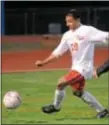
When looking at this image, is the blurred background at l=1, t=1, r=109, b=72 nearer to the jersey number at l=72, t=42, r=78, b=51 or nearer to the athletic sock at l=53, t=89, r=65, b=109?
the athletic sock at l=53, t=89, r=65, b=109

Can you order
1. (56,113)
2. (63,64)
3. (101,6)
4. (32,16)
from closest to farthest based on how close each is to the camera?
(56,113) → (63,64) → (32,16) → (101,6)

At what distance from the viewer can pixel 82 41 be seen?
32.6ft

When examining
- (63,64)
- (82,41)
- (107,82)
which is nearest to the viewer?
(82,41)

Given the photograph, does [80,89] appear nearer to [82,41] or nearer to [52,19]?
[82,41]

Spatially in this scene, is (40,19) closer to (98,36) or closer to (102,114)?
(102,114)

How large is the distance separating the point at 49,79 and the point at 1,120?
20.8 feet

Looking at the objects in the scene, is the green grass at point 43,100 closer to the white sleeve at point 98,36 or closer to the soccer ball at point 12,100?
the soccer ball at point 12,100

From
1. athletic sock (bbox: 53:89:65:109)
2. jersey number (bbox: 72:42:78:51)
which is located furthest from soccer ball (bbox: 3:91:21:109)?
jersey number (bbox: 72:42:78:51)

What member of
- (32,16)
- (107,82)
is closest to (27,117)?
(107,82)

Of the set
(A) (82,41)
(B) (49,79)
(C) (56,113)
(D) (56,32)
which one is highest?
(A) (82,41)

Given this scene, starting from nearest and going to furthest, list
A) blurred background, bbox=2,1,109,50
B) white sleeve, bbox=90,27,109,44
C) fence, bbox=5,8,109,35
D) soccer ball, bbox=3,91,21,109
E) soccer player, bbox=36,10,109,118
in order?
1. white sleeve, bbox=90,27,109,44
2. soccer player, bbox=36,10,109,118
3. soccer ball, bbox=3,91,21,109
4. blurred background, bbox=2,1,109,50
5. fence, bbox=5,8,109,35

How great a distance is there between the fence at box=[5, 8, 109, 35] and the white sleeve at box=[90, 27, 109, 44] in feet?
75.5

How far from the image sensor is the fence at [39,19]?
3312cm

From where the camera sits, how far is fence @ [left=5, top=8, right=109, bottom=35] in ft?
109
